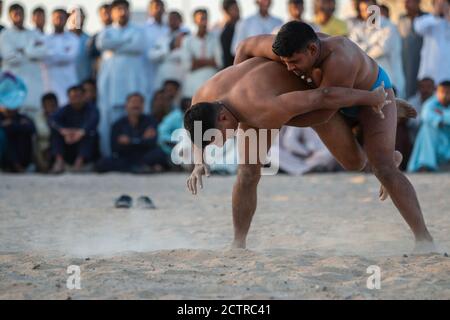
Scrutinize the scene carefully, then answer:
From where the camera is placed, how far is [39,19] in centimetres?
1096

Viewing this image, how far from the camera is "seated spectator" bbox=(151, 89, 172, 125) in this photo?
412 inches

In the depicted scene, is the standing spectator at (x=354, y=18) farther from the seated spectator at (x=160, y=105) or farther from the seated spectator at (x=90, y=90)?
→ the seated spectator at (x=90, y=90)

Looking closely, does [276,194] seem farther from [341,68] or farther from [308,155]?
[341,68]

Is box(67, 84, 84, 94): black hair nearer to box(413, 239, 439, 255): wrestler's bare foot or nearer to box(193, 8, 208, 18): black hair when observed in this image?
box(193, 8, 208, 18): black hair

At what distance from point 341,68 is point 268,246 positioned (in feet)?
4.27

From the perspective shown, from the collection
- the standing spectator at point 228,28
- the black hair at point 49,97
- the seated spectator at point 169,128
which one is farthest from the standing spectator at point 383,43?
the black hair at point 49,97

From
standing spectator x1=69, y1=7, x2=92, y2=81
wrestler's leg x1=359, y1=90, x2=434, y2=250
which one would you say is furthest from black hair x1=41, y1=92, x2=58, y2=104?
wrestler's leg x1=359, y1=90, x2=434, y2=250

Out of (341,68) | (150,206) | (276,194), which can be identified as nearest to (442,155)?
(276,194)

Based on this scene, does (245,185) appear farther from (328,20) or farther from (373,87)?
(328,20)

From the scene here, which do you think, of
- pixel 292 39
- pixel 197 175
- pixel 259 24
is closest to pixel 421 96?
pixel 259 24

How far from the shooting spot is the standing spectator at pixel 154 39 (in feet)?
35.0

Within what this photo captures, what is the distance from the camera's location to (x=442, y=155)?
32.2ft

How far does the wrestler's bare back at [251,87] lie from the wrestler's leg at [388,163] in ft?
1.40

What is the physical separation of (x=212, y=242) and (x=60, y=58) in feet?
19.0
